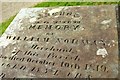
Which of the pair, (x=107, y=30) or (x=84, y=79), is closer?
(x=84, y=79)

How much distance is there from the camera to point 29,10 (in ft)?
16.0

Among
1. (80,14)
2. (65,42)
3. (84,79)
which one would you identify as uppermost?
(80,14)

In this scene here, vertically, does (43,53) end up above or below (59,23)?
below

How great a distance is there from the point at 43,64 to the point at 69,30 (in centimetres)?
64

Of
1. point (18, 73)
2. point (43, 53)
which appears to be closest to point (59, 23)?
point (43, 53)

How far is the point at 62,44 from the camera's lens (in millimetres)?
4020

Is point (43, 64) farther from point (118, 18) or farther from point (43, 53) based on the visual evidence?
point (118, 18)

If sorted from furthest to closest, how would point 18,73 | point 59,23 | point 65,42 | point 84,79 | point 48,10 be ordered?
point 48,10 → point 59,23 → point 65,42 → point 18,73 → point 84,79

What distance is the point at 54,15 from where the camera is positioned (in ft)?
15.2

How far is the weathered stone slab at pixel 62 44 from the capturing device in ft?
12.0

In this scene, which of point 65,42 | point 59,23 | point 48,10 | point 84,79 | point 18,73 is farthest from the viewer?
point 48,10

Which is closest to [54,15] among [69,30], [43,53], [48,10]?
[48,10]

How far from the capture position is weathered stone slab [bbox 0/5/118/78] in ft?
12.0

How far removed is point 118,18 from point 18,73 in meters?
1.40
